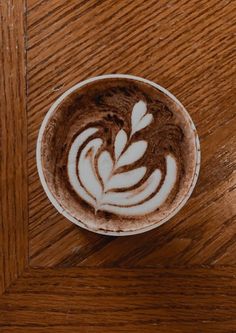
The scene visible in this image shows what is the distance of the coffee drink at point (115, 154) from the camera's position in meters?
0.78

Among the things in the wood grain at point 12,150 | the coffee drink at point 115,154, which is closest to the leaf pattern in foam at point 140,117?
the coffee drink at point 115,154

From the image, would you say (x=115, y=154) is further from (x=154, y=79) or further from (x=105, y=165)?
(x=154, y=79)

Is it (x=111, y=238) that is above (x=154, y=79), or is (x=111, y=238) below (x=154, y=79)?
below

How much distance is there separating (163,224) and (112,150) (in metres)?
0.13

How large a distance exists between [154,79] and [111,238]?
0.73 feet

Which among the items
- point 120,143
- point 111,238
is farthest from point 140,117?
point 111,238

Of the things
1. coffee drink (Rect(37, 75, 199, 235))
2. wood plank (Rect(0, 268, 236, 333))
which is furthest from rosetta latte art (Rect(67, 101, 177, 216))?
wood plank (Rect(0, 268, 236, 333))

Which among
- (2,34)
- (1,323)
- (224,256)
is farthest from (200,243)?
(2,34)

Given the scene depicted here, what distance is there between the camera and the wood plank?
2.70ft

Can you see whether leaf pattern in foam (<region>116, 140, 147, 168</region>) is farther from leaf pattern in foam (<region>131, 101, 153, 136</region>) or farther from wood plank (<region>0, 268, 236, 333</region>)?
wood plank (<region>0, 268, 236, 333</region>)

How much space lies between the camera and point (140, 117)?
31.0 inches

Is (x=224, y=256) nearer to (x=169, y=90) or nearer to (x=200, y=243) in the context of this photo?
(x=200, y=243)

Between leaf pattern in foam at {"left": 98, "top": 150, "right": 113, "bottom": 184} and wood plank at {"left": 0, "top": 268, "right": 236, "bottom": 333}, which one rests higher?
leaf pattern in foam at {"left": 98, "top": 150, "right": 113, "bottom": 184}

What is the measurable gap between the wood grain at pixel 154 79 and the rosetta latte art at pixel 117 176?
→ 0.17 feet
